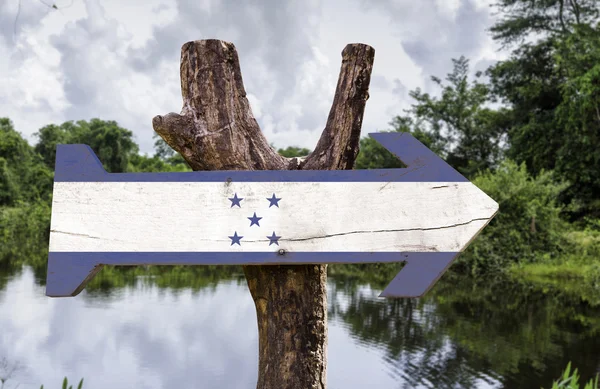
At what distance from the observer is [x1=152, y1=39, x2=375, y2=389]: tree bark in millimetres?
1998

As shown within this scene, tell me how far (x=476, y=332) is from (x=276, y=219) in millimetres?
9202

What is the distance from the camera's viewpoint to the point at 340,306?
39.2 ft

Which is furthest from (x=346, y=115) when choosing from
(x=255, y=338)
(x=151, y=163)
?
(x=151, y=163)

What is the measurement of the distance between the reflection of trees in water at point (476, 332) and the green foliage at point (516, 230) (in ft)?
4.77

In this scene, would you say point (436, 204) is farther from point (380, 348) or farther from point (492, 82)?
point (492, 82)

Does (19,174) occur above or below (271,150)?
above

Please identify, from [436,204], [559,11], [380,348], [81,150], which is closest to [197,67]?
[81,150]

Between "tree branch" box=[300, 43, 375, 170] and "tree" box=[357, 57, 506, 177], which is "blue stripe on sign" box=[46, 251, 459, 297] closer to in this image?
"tree branch" box=[300, 43, 375, 170]

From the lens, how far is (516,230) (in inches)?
635

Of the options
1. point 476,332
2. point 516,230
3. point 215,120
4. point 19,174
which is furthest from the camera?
point 19,174

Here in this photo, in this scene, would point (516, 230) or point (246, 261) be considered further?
point (516, 230)

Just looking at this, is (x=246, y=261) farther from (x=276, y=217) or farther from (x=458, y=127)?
(x=458, y=127)

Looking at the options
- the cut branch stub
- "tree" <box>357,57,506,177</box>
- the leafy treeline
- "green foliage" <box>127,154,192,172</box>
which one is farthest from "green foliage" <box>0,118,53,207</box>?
the cut branch stub

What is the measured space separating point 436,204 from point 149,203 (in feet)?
2.66
